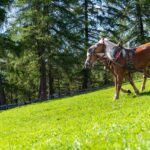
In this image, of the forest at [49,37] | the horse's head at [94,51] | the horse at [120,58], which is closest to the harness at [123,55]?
the horse at [120,58]

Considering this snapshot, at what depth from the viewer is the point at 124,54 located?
1716 cm

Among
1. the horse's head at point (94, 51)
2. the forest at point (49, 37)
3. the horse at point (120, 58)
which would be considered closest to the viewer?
the horse at point (120, 58)

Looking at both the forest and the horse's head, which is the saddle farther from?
the forest

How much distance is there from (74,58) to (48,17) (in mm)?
5091

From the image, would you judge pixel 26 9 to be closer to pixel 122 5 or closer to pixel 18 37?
pixel 18 37

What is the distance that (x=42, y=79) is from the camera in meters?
42.5

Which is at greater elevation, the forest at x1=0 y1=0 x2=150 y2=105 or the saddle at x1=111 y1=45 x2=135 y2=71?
the forest at x1=0 y1=0 x2=150 y2=105

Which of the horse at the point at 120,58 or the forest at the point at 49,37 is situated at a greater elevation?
the forest at the point at 49,37

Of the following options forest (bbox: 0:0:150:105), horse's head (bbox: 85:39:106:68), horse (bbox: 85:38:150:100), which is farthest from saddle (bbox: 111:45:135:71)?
forest (bbox: 0:0:150:105)

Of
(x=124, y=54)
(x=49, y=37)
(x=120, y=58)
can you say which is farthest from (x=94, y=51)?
(x=49, y=37)

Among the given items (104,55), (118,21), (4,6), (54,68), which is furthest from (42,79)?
(104,55)

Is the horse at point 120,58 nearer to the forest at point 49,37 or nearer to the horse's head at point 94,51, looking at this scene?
the horse's head at point 94,51

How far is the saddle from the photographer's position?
17.1m

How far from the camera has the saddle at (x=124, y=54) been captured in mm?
17141
